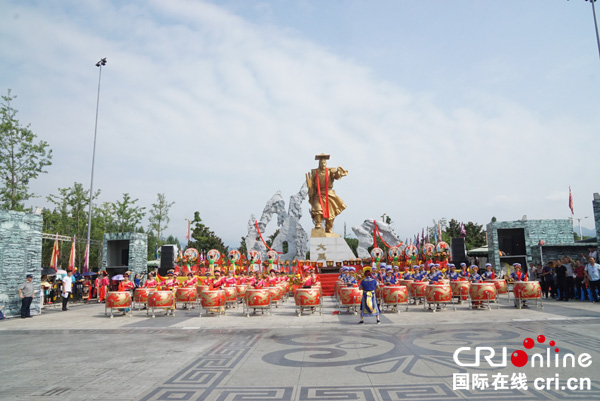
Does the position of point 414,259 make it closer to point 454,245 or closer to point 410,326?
point 454,245

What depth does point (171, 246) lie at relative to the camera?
833 inches

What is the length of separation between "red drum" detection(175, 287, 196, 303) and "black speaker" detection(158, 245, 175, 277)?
9012mm

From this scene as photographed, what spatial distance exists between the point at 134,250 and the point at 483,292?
47.8ft

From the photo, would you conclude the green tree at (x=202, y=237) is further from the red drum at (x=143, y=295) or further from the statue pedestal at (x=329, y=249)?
the red drum at (x=143, y=295)

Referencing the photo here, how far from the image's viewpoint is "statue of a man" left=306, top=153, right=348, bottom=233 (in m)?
24.9

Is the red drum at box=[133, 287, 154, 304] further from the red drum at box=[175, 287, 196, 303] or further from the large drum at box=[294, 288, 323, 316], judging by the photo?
the large drum at box=[294, 288, 323, 316]

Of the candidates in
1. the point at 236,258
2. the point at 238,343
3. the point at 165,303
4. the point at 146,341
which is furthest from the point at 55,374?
the point at 236,258

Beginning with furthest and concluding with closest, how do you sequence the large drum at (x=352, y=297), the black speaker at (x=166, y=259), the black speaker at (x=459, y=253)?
1. the black speaker at (x=166, y=259)
2. the black speaker at (x=459, y=253)
3. the large drum at (x=352, y=297)

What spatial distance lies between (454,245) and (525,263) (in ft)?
11.4

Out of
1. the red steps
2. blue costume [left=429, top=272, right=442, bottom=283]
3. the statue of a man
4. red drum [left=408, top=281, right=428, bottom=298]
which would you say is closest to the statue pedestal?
the statue of a man

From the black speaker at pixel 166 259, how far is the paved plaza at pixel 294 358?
1079 centimetres

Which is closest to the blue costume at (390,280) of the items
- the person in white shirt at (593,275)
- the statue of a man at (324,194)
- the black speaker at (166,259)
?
the person in white shirt at (593,275)

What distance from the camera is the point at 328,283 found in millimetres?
17938

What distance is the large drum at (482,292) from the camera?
10.8m
